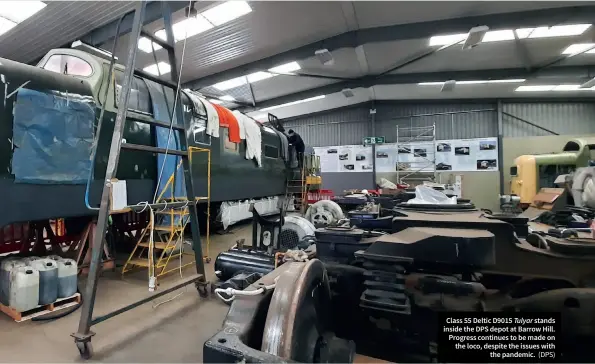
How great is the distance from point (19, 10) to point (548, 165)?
1261 cm

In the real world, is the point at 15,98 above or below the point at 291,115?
below

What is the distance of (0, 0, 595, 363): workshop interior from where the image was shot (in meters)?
1.50

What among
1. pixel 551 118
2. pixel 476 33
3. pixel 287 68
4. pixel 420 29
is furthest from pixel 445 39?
pixel 551 118

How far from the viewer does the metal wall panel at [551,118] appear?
10.4 metres

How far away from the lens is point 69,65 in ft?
10.8

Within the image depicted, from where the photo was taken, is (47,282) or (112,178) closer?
(112,178)

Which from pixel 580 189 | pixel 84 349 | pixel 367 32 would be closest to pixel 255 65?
pixel 367 32

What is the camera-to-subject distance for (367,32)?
6770 millimetres

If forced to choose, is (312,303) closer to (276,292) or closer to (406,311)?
(276,292)

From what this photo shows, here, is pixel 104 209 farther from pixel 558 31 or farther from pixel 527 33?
pixel 558 31

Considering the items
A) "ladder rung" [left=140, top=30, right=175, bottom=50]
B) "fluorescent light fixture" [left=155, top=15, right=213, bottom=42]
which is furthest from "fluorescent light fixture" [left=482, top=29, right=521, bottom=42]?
"ladder rung" [left=140, top=30, right=175, bottom=50]

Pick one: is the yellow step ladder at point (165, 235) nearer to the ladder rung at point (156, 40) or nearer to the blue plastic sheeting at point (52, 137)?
the blue plastic sheeting at point (52, 137)

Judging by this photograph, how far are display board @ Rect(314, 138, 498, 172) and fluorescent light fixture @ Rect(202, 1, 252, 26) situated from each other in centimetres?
832

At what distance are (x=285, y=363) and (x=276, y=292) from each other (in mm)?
297
